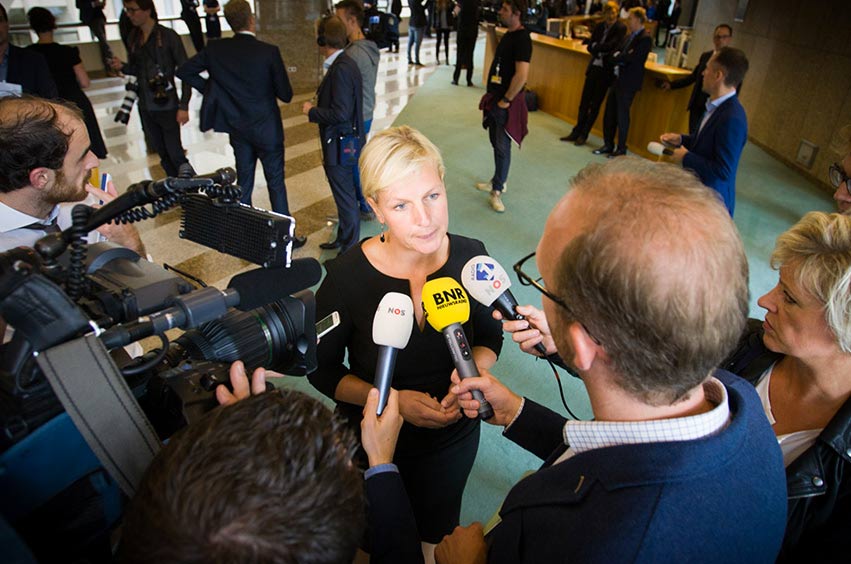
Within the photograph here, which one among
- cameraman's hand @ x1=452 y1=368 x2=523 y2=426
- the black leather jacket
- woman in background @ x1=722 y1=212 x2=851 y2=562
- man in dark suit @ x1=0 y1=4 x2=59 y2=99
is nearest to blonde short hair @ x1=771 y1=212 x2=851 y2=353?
woman in background @ x1=722 y1=212 x2=851 y2=562

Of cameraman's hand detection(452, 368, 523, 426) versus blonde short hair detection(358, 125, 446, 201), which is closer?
cameraman's hand detection(452, 368, 523, 426)

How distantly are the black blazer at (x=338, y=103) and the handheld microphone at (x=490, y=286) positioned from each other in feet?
7.96

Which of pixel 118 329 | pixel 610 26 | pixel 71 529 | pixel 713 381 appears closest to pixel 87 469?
pixel 71 529

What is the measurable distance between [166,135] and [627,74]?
4.76 metres

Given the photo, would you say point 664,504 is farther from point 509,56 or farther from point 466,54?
point 466,54

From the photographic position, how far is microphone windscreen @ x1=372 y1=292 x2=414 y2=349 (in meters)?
1.23

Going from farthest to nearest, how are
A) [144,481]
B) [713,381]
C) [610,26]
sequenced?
[610,26] → [713,381] → [144,481]

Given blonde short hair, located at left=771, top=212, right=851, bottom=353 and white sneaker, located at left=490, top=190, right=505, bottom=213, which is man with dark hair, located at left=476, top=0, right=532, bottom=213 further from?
blonde short hair, located at left=771, top=212, right=851, bottom=353

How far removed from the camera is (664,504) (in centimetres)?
73

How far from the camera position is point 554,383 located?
2715 mm

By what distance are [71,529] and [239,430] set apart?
36cm

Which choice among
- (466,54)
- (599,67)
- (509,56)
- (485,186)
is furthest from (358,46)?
(466,54)

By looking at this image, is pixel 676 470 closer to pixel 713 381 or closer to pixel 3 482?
pixel 713 381

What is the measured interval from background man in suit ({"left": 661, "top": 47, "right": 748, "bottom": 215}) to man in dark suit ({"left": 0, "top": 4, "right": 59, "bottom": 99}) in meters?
3.89
